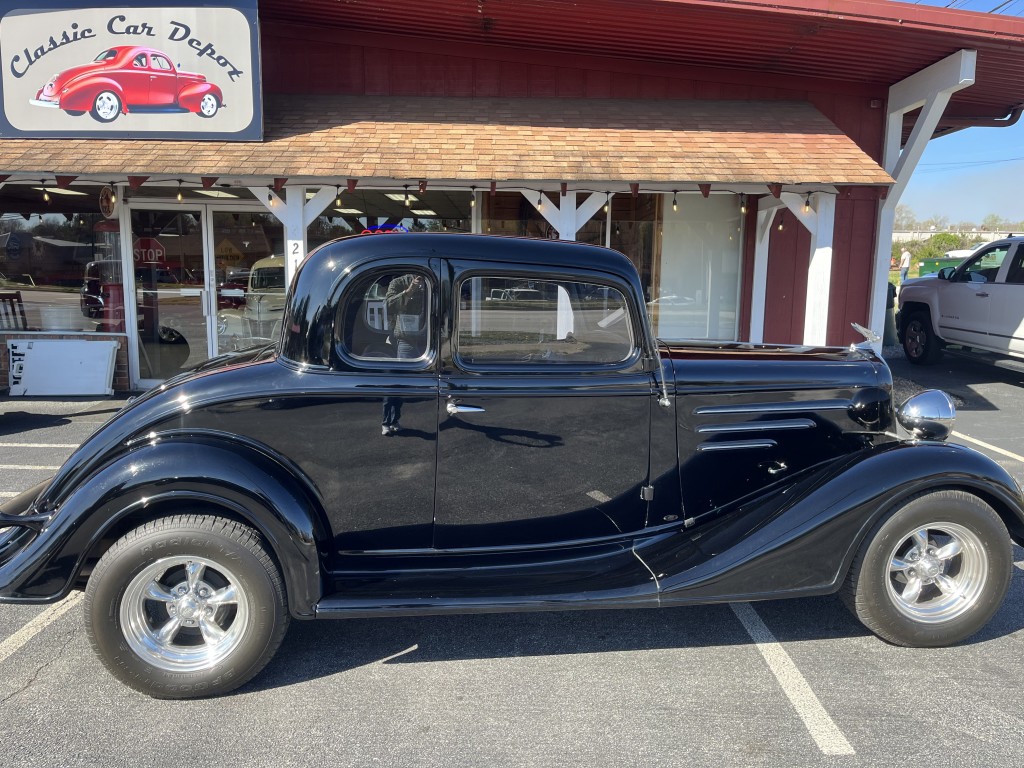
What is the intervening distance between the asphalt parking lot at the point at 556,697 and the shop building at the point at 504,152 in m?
5.07

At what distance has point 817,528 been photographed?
10.1ft

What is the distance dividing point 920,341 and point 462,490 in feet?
35.8

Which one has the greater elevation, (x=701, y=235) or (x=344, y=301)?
(x=701, y=235)

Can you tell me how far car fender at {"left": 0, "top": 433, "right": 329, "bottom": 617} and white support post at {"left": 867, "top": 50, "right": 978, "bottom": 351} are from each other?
818 centimetres

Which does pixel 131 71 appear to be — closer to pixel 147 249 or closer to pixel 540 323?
pixel 147 249

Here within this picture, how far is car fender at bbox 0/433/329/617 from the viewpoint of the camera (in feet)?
9.12

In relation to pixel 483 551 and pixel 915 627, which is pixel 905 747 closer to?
pixel 915 627

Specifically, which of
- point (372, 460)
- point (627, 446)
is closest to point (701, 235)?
point (627, 446)

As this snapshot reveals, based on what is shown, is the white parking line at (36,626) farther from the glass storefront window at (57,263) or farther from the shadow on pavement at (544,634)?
the glass storefront window at (57,263)

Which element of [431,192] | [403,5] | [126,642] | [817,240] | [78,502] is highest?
[403,5]

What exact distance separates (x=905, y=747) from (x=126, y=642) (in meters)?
2.95

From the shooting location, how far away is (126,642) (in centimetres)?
282

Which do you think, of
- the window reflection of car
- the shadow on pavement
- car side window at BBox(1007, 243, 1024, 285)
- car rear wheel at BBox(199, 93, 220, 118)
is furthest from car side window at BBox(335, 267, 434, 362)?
car side window at BBox(1007, 243, 1024, 285)

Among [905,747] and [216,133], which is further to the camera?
[216,133]
